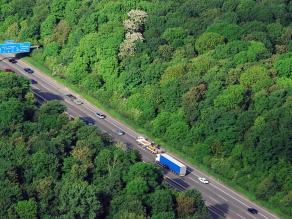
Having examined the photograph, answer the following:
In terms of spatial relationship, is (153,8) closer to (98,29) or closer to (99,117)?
(98,29)

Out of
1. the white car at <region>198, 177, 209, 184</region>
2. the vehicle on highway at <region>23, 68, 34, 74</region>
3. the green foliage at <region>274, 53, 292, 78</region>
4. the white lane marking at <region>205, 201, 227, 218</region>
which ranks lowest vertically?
the vehicle on highway at <region>23, 68, 34, 74</region>

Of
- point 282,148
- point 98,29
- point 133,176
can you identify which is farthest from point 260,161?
point 98,29

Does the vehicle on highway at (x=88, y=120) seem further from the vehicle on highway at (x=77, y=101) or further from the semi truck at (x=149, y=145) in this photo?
the semi truck at (x=149, y=145)

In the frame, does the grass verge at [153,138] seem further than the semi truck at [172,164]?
No

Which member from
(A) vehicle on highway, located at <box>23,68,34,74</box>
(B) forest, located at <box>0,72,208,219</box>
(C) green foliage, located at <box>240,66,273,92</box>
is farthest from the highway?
(C) green foliage, located at <box>240,66,273,92</box>

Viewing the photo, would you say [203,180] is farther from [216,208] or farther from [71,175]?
[71,175]

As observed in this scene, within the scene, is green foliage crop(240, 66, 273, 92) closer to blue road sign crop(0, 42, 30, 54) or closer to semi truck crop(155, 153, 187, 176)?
semi truck crop(155, 153, 187, 176)

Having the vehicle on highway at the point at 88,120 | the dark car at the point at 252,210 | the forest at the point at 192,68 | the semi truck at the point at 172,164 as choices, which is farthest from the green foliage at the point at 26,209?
the vehicle on highway at the point at 88,120
